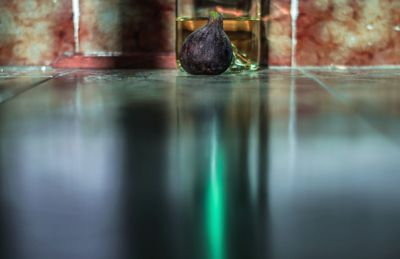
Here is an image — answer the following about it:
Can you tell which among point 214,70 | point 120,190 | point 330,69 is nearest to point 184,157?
point 120,190

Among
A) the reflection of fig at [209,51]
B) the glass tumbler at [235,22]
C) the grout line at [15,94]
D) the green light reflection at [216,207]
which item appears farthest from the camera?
the glass tumbler at [235,22]

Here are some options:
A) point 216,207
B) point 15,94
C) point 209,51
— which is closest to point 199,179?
point 216,207

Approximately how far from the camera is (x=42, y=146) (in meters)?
0.46

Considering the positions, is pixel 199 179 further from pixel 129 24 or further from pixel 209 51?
pixel 129 24

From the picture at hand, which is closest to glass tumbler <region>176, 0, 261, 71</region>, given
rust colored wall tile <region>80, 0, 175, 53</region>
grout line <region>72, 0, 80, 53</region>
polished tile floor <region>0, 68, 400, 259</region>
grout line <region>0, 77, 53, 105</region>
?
rust colored wall tile <region>80, 0, 175, 53</region>

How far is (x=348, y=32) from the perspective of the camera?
139cm

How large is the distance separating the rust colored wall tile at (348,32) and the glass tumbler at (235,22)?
0.13m

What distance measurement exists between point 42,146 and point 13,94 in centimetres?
40

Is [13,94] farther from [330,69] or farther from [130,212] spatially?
[330,69]

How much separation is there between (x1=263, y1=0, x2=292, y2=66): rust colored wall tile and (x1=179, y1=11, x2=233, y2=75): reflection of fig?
0.26 metres

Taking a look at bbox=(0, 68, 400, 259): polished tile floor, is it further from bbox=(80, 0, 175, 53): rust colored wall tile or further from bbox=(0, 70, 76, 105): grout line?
bbox=(80, 0, 175, 53): rust colored wall tile

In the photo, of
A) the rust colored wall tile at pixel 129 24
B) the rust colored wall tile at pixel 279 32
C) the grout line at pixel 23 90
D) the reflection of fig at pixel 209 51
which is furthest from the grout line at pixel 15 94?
the rust colored wall tile at pixel 279 32

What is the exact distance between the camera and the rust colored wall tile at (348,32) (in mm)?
1379

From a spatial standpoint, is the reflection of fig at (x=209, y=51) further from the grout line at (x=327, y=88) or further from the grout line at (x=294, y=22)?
the grout line at (x=294, y=22)
